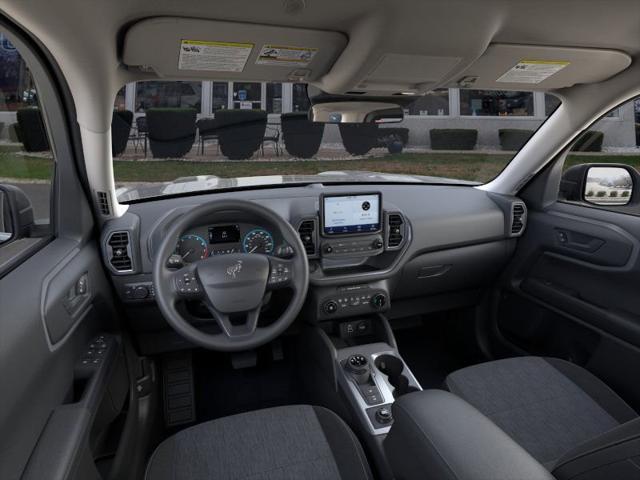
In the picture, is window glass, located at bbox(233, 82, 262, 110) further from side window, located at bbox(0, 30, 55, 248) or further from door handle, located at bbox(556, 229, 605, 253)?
door handle, located at bbox(556, 229, 605, 253)

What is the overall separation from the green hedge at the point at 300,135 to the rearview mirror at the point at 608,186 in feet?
5.39

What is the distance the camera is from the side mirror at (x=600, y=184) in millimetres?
2596

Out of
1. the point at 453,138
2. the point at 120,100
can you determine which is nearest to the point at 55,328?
the point at 120,100

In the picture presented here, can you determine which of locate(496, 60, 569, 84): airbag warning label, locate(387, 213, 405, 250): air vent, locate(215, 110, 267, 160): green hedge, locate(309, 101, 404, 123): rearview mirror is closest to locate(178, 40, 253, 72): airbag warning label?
locate(309, 101, 404, 123): rearview mirror

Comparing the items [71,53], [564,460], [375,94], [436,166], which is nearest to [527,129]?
[436,166]

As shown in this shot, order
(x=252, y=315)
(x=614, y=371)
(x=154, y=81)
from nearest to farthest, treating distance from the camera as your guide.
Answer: (x=252, y=315)
(x=154, y=81)
(x=614, y=371)

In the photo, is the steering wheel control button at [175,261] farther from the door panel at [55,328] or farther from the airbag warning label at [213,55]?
the airbag warning label at [213,55]

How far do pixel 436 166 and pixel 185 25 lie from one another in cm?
211

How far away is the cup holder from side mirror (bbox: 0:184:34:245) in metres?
1.75

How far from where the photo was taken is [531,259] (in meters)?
2.99

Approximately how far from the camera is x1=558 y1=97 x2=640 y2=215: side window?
102 inches

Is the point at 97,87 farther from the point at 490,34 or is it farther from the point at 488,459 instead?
the point at 488,459

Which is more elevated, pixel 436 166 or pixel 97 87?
pixel 97 87

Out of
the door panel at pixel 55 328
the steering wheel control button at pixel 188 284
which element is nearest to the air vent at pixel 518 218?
the steering wheel control button at pixel 188 284
